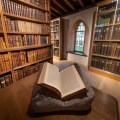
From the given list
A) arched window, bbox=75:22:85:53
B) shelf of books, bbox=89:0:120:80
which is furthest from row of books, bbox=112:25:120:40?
arched window, bbox=75:22:85:53

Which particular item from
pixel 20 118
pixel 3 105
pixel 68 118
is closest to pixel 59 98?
pixel 68 118

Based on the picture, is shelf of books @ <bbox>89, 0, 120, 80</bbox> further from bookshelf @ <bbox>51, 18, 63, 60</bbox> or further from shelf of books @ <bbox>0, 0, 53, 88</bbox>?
bookshelf @ <bbox>51, 18, 63, 60</bbox>

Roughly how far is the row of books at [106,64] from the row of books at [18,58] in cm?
200

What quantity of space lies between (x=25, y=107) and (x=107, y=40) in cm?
241

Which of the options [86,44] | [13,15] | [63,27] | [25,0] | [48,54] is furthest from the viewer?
[63,27]

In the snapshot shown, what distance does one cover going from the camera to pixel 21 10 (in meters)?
1.47

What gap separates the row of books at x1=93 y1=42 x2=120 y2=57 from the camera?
2148mm

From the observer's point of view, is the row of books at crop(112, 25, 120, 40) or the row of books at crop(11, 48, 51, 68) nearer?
the row of books at crop(11, 48, 51, 68)

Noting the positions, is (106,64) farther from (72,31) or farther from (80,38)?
(72,31)

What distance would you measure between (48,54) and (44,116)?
1.73 metres

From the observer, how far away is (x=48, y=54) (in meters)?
2.11

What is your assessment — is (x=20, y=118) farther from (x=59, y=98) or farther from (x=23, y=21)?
(x=23, y=21)

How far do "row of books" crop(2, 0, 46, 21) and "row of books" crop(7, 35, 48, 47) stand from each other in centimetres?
37

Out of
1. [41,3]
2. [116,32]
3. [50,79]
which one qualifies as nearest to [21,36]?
[41,3]
